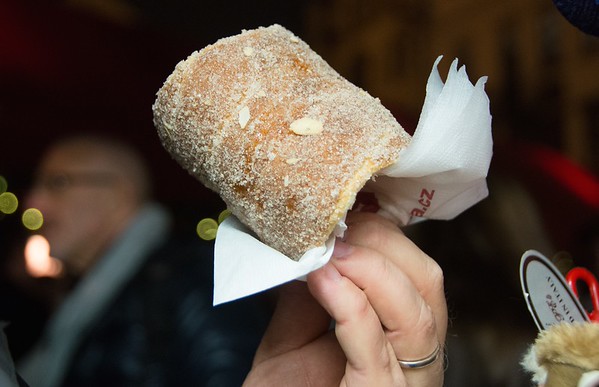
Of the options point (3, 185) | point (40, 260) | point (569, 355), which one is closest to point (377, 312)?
point (569, 355)

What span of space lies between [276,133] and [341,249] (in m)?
0.14

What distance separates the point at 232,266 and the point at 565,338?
0.32 meters

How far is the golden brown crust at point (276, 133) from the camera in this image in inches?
23.2

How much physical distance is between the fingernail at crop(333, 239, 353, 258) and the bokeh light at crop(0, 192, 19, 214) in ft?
4.97

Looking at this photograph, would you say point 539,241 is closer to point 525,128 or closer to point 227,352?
point 227,352

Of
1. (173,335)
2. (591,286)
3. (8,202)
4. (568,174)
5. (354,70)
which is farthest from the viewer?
(568,174)

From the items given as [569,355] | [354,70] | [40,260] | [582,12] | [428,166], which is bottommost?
[40,260]

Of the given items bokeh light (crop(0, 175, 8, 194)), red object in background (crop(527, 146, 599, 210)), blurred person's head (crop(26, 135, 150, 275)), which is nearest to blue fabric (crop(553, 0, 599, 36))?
blurred person's head (crop(26, 135, 150, 275))

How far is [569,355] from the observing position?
540 millimetres

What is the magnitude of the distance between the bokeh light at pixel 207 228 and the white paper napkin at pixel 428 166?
3.08 ft

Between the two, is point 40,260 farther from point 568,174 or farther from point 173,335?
point 568,174

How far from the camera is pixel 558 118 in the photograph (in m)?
2.58

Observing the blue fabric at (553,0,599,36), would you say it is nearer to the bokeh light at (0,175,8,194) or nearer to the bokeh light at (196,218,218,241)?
the bokeh light at (196,218,218,241)

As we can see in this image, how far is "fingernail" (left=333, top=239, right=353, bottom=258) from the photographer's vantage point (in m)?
0.63
